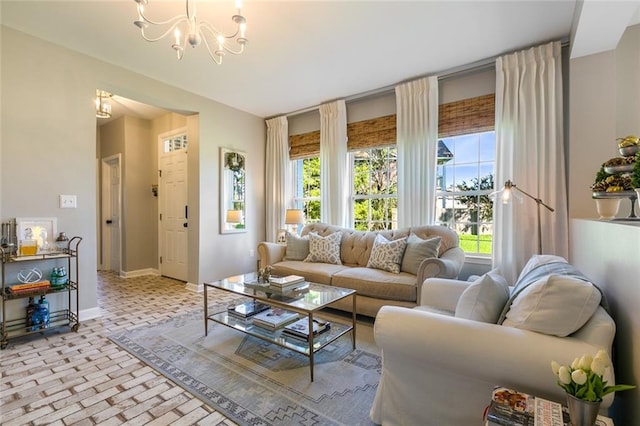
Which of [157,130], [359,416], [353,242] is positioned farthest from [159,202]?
[359,416]

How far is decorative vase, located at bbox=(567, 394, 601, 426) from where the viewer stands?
867mm

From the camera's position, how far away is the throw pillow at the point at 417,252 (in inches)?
119

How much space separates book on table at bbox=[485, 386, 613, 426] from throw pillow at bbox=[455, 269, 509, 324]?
0.39 metres

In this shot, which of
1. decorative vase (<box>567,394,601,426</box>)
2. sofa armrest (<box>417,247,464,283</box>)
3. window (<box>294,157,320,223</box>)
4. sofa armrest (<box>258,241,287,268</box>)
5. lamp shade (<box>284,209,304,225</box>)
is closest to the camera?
decorative vase (<box>567,394,601,426</box>)

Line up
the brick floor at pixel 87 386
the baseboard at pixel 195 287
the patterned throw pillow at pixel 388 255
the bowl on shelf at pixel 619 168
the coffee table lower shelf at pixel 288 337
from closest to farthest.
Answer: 1. the brick floor at pixel 87 386
2. the bowl on shelf at pixel 619 168
3. the coffee table lower shelf at pixel 288 337
4. the patterned throw pillow at pixel 388 255
5. the baseboard at pixel 195 287

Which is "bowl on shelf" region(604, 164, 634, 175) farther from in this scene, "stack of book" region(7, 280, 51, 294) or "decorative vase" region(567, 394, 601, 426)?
"stack of book" region(7, 280, 51, 294)

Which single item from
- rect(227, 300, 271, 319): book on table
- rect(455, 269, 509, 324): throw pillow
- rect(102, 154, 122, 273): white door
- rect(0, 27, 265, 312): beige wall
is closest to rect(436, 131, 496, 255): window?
rect(455, 269, 509, 324): throw pillow

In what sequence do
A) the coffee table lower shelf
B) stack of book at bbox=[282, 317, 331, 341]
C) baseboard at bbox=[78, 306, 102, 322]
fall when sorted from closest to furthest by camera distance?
the coffee table lower shelf < stack of book at bbox=[282, 317, 331, 341] < baseboard at bbox=[78, 306, 102, 322]

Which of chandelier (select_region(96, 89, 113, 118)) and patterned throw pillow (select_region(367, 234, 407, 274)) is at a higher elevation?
chandelier (select_region(96, 89, 113, 118))

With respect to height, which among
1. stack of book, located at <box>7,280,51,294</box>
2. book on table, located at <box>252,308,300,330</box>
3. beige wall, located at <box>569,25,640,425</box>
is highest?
beige wall, located at <box>569,25,640,425</box>

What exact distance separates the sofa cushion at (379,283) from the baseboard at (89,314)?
8.21 feet

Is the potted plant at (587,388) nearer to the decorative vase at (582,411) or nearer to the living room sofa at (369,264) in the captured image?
the decorative vase at (582,411)

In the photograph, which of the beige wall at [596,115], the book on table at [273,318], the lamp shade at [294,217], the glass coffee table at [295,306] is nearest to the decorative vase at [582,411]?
the glass coffee table at [295,306]

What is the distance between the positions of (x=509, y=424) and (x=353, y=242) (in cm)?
287
